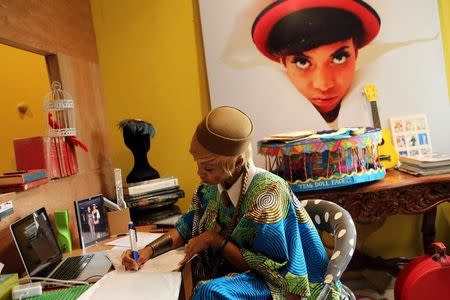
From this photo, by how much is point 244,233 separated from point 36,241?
79 cm

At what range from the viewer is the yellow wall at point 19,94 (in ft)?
7.45

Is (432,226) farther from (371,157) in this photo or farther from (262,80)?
(262,80)

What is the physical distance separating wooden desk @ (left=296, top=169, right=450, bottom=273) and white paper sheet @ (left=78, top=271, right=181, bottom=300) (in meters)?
0.93

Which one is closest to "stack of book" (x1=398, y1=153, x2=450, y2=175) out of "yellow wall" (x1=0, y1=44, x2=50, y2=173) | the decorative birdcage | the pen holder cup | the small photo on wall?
the small photo on wall

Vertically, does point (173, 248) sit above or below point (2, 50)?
below

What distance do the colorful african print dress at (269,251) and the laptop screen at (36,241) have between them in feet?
2.00

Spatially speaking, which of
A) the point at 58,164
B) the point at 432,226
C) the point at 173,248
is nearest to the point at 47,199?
the point at 58,164

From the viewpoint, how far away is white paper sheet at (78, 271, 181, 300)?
3.51ft

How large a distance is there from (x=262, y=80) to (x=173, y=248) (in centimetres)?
123

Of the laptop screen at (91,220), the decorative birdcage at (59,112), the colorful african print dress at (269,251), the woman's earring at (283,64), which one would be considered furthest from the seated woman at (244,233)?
the woman's earring at (283,64)

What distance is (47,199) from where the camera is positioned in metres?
1.67

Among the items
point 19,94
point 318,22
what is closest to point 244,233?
point 318,22

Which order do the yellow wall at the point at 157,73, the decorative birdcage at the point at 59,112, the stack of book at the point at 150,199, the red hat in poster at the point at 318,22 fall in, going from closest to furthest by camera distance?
the decorative birdcage at the point at 59,112, the stack of book at the point at 150,199, the red hat in poster at the point at 318,22, the yellow wall at the point at 157,73

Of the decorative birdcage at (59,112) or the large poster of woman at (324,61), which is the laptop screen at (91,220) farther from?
the large poster of woman at (324,61)
